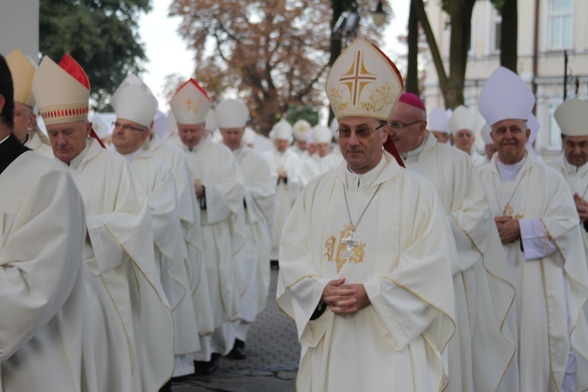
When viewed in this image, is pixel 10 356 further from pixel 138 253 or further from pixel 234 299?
pixel 234 299

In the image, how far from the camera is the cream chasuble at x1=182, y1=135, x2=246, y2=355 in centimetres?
957

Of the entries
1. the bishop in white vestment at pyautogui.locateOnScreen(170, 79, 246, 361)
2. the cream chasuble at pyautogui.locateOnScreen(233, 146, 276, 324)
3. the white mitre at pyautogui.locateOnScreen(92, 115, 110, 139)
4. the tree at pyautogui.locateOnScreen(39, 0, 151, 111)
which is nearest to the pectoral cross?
the bishop in white vestment at pyautogui.locateOnScreen(170, 79, 246, 361)

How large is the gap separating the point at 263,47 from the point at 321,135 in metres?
20.7

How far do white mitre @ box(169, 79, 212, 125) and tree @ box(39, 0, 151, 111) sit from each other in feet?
108

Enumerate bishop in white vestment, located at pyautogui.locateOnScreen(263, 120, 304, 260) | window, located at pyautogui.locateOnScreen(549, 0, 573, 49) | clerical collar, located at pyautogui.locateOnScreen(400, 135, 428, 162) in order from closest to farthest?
clerical collar, located at pyautogui.locateOnScreen(400, 135, 428, 162)
bishop in white vestment, located at pyautogui.locateOnScreen(263, 120, 304, 260)
window, located at pyautogui.locateOnScreen(549, 0, 573, 49)

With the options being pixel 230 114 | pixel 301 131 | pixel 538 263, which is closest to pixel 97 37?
pixel 301 131

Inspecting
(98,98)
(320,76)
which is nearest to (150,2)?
(98,98)

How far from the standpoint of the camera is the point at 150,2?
47125 millimetres

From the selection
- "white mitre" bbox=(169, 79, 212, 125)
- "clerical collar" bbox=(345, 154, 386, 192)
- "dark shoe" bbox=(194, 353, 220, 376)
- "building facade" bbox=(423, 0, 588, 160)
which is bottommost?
"dark shoe" bbox=(194, 353, 220, 376)

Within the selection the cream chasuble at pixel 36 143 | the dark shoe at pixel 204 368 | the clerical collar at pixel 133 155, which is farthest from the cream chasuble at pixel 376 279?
the dark shoe at pixel 204 368

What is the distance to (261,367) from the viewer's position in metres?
9.16

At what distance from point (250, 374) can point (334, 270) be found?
12.5 feet

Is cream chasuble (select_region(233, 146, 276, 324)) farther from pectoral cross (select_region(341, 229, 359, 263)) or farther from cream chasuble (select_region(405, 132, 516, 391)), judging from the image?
pectoral cross (select_region(341, 229, 359, 263))

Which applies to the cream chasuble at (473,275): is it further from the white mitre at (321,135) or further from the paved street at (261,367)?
the white mitre at (321,135)
